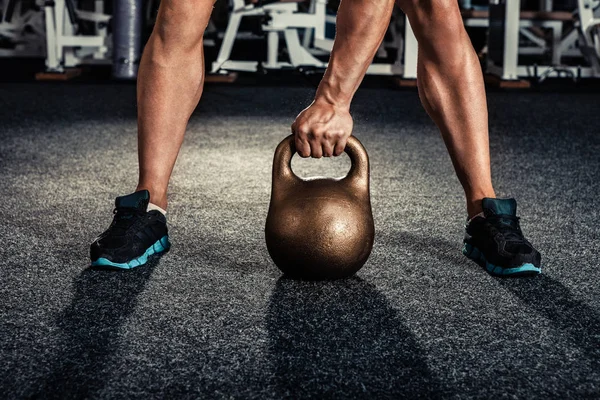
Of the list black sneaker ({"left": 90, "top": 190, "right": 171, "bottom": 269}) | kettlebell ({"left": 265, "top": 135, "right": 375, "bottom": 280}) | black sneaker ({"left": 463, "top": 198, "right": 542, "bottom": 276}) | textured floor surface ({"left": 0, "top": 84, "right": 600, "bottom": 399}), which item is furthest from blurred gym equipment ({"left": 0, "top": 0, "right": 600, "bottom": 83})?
kettlebell ({"left": 265, "top": 135, "right": 375, "bottom": 280})

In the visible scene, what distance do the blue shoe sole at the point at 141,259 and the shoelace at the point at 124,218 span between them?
60 millimetres

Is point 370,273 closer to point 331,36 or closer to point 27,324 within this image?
point 27,324

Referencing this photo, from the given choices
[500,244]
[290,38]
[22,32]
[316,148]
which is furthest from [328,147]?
[22,32]

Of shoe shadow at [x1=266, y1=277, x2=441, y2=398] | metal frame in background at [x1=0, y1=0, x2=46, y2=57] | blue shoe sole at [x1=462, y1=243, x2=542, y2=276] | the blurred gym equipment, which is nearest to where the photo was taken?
shoe shadow at [x1=266, y1=277, x2=441, y2=398]

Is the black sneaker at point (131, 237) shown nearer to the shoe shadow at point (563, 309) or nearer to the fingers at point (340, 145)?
the fingers at point (340, 145)

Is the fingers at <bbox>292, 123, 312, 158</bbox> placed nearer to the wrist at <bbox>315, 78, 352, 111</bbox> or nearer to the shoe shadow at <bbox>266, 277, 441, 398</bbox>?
the wrist at <bbox>315, 78, 352, 111</bbox>

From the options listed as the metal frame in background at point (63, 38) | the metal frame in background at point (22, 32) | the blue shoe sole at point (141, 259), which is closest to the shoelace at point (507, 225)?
the blue shoe sole at point (141, 259)

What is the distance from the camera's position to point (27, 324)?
3.83 ft

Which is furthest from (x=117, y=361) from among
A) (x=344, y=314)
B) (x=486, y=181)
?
(x=486, y=181)

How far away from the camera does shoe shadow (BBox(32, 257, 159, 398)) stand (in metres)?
0.97

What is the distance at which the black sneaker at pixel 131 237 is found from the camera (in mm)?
1427

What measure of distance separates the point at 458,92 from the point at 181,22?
1.85 ft

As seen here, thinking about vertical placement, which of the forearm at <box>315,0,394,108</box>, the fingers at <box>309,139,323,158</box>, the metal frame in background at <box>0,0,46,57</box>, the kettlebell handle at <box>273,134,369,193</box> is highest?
the forearm at <box>315,0,394,108</box>

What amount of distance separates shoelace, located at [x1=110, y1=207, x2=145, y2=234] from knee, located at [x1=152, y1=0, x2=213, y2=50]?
1.07 feet
